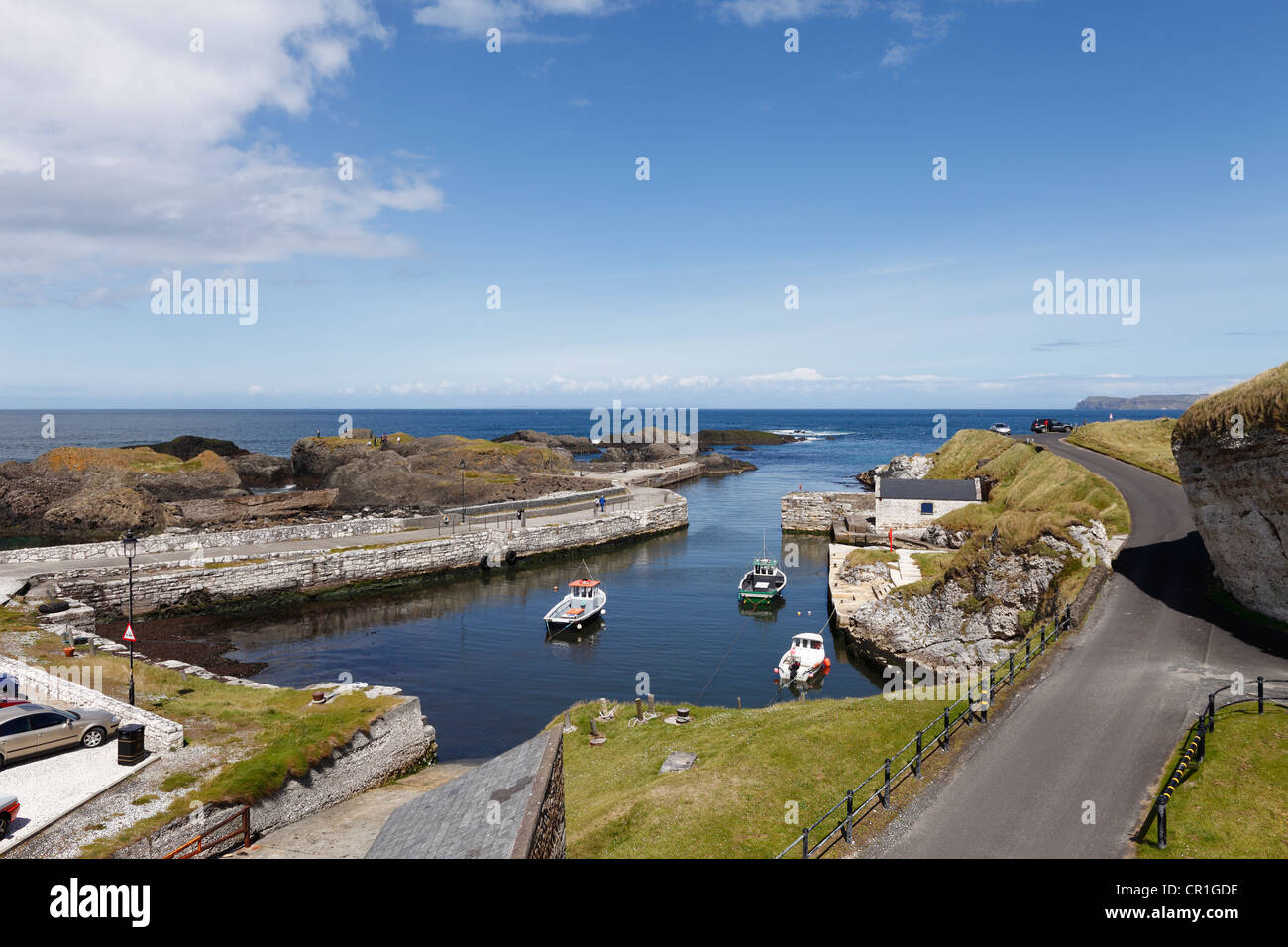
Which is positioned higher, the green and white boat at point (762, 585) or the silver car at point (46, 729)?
the silver car at point (46, 729)

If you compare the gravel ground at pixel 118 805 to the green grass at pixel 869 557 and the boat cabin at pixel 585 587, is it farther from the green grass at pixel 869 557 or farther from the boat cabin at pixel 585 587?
the green grass at pixel 869 557

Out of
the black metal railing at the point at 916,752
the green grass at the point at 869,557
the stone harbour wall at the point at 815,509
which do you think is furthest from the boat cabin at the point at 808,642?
the stone harbour wall at the point at 815,509

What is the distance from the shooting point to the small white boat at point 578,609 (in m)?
44.9

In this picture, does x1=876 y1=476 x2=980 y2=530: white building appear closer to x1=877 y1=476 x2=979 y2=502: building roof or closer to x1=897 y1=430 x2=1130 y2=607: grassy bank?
x1=877 y1=476 x2=979 y2=502: building roof

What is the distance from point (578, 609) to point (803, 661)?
15615mm

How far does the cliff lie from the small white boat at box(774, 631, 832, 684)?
1735 cm

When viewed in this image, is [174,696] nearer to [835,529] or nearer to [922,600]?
[922,600]

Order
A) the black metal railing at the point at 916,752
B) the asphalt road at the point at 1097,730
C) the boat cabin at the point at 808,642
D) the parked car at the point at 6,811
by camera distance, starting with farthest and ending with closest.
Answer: the boat cabin at the point at 808,642 < the parked car at the point at 6,811 < the black metal railing at the point at 916,752 < the asphalt road at the point at 1097,730

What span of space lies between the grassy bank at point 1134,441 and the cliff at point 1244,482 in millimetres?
23356

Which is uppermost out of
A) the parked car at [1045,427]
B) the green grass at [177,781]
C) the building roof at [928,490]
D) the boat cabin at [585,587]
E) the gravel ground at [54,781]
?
the parked car at [1045,427]

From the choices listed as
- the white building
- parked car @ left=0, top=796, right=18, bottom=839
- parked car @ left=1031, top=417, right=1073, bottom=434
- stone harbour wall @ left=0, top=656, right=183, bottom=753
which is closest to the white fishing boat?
stone harbour wall @ left=0, top=656, right=183, bottom=753

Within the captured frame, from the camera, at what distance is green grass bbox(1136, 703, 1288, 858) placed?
13.8m
